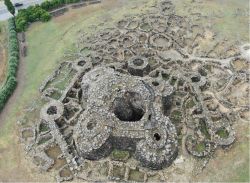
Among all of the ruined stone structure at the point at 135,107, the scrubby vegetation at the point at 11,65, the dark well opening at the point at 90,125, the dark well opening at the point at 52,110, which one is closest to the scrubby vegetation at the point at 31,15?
the scrubby vegetation at the point at 11,65

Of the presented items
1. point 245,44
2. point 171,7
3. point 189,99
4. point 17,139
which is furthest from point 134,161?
point 171,7

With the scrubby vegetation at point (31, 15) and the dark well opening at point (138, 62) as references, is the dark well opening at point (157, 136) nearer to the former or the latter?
the dark well opening at point (138, 62)

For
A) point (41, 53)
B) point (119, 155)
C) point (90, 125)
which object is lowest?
point (119, 155)

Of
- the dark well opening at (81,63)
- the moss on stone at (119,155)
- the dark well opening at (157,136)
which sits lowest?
the moss on stone at (119,155)

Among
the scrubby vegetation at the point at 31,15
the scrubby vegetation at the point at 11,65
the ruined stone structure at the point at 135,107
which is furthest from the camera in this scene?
the scrubby vegetation at the point at 31,15

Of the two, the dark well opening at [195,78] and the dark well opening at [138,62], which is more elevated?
the dark well opening at [138,62]

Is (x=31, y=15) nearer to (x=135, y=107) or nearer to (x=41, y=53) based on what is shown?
(x=41, y=53)

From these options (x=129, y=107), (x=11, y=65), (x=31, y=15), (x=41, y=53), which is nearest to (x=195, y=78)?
(x=129, y=107)
